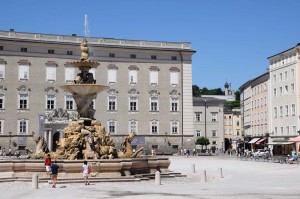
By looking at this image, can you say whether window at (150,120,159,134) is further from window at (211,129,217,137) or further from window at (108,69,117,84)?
window at (211,129,217,137)

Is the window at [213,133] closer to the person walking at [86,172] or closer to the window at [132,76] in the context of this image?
the window at [132,76]

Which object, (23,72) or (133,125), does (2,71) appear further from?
(133,125)

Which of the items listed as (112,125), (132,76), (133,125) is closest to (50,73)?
(112,125)

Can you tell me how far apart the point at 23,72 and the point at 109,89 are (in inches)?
433

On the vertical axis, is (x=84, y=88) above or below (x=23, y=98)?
below

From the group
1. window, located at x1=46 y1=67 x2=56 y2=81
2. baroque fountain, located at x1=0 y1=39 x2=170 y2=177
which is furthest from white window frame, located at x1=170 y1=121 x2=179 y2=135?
baroque fountain, located at x1=0 y1=39 x2=170 y2=177

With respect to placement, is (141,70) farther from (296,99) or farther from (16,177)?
(16,177)

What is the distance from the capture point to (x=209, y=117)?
8588 centimetres

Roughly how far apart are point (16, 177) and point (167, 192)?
27.1 ft

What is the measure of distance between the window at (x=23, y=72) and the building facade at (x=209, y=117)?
31347 mm

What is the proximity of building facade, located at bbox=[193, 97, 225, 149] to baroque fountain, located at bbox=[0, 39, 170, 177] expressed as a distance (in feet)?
186

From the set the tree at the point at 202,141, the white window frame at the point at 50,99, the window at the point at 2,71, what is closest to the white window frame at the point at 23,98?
the white window frame at the point at 50,99

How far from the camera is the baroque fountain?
79.8ft

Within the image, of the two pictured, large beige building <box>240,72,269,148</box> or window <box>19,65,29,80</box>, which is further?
large beige building <box>240,72,269,148</box>
